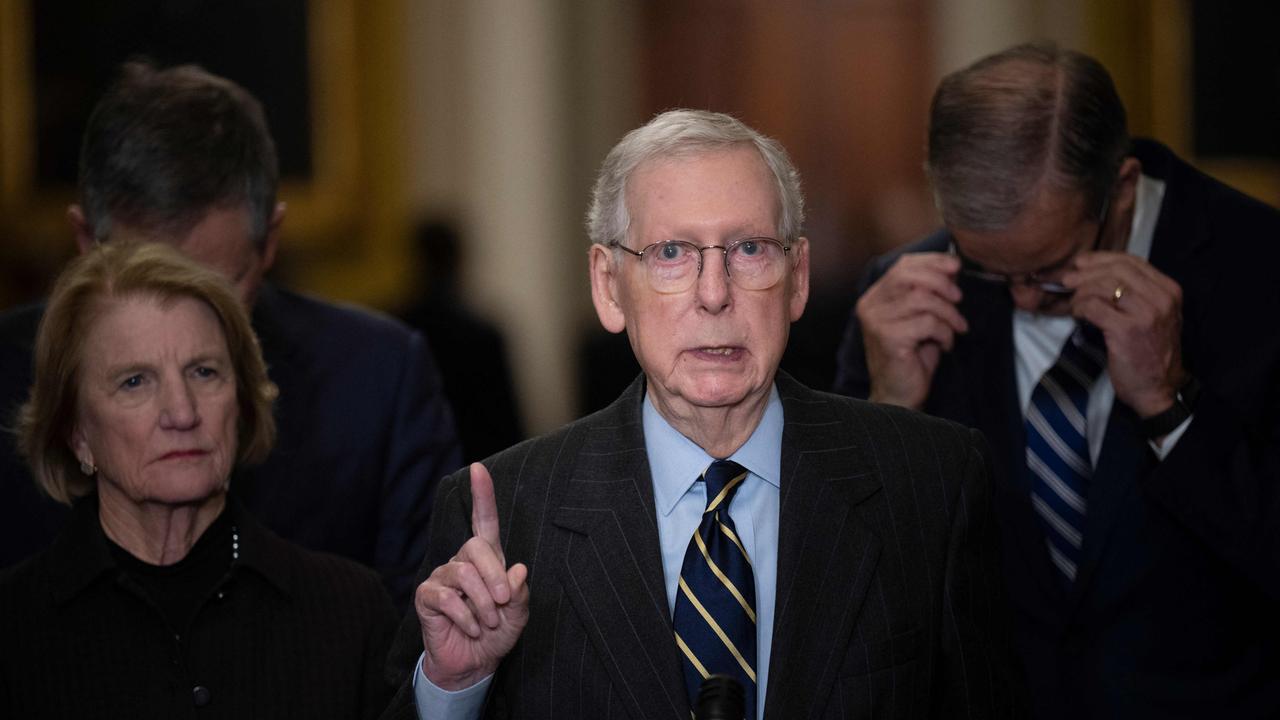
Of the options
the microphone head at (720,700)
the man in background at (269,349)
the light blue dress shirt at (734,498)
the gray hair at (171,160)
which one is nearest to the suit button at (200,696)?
the man in background at (269,349)

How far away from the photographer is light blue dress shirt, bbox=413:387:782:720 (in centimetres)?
220

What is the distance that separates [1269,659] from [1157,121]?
4.73 m

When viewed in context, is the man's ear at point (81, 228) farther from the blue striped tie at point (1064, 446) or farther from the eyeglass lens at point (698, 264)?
the blue striped tie at point (1064, 446)

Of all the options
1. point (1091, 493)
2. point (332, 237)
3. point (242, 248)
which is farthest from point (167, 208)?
point (332, 237)

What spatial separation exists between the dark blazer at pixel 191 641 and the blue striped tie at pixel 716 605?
649mm

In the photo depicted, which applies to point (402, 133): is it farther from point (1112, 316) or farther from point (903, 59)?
point (1112, 316)

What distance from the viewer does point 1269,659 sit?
2971 mm

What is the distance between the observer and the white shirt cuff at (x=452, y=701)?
7.06ft

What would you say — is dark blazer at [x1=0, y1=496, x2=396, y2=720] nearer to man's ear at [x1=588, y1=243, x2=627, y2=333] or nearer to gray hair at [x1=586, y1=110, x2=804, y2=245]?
man's ear at [x1=588, y1=243, x2=627, y2=333]

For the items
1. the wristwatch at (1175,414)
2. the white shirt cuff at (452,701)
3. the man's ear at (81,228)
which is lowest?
the white shirt cuff at (452,701)

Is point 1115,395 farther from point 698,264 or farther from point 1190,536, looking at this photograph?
point 698,264

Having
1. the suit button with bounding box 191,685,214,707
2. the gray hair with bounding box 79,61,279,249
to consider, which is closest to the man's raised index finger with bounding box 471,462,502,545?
the suit button with bounding box 191,685,214,707

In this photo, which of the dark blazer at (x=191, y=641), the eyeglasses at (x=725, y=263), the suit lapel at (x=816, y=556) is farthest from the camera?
the dark blazer at (x=191, y=641)

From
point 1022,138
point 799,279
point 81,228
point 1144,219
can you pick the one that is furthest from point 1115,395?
point 81,228
